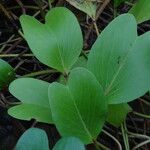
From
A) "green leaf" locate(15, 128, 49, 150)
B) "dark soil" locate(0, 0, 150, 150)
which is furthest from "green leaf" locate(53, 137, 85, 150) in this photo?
"dark soil" locate(0, 0, 150, 150)

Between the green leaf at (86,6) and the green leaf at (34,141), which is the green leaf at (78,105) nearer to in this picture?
the green leaf at (34,141)

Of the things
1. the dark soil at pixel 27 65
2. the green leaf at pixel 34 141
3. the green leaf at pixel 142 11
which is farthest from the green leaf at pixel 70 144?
the green leaf at pixel 142 11

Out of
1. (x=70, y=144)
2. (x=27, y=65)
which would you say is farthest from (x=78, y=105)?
(x=27, y=65)

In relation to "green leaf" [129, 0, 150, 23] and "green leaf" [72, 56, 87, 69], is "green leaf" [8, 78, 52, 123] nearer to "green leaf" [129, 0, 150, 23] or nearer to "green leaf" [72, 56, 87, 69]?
"green leaf" [72, 56, 87, 69]

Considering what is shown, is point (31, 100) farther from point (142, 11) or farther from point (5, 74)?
point (142, 11)

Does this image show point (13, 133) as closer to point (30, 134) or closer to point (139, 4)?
point (30, 134)
